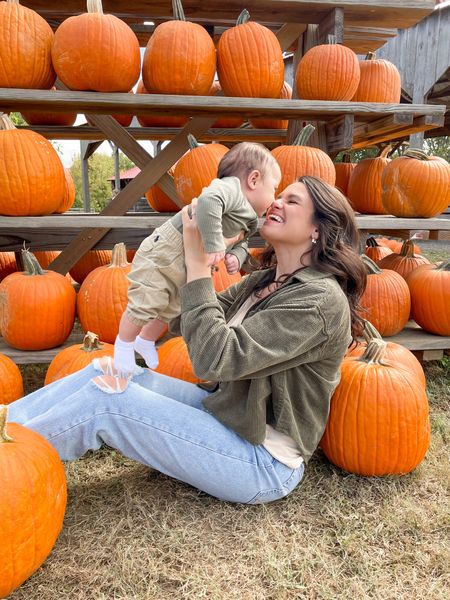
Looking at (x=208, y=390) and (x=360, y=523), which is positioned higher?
(x=208, y=390)

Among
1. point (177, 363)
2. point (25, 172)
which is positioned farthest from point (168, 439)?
point (25, 172)

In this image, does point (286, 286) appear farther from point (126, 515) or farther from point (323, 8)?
point (323, 8)

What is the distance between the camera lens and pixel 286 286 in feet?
5.49

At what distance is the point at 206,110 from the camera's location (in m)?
2.91

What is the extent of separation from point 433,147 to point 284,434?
63.0 feet

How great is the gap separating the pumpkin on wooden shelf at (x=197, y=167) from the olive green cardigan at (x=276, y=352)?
4.56ft

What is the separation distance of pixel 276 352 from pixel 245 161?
78cm

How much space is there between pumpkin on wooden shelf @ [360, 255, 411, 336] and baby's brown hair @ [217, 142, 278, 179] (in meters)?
1.31

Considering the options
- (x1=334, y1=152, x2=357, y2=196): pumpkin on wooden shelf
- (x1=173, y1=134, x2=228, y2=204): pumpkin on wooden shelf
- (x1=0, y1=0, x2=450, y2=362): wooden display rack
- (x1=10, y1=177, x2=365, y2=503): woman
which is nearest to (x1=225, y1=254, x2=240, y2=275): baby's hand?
(x1=10, y1=177, x2=365, y2=503): woman

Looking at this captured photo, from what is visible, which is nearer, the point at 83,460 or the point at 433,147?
the point at 83,460

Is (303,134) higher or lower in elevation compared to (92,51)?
lower

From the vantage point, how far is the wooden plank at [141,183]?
3375 millimetres

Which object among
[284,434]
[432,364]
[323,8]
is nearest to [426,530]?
[284,434]

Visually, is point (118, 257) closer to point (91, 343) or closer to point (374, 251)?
point (91, 343)
